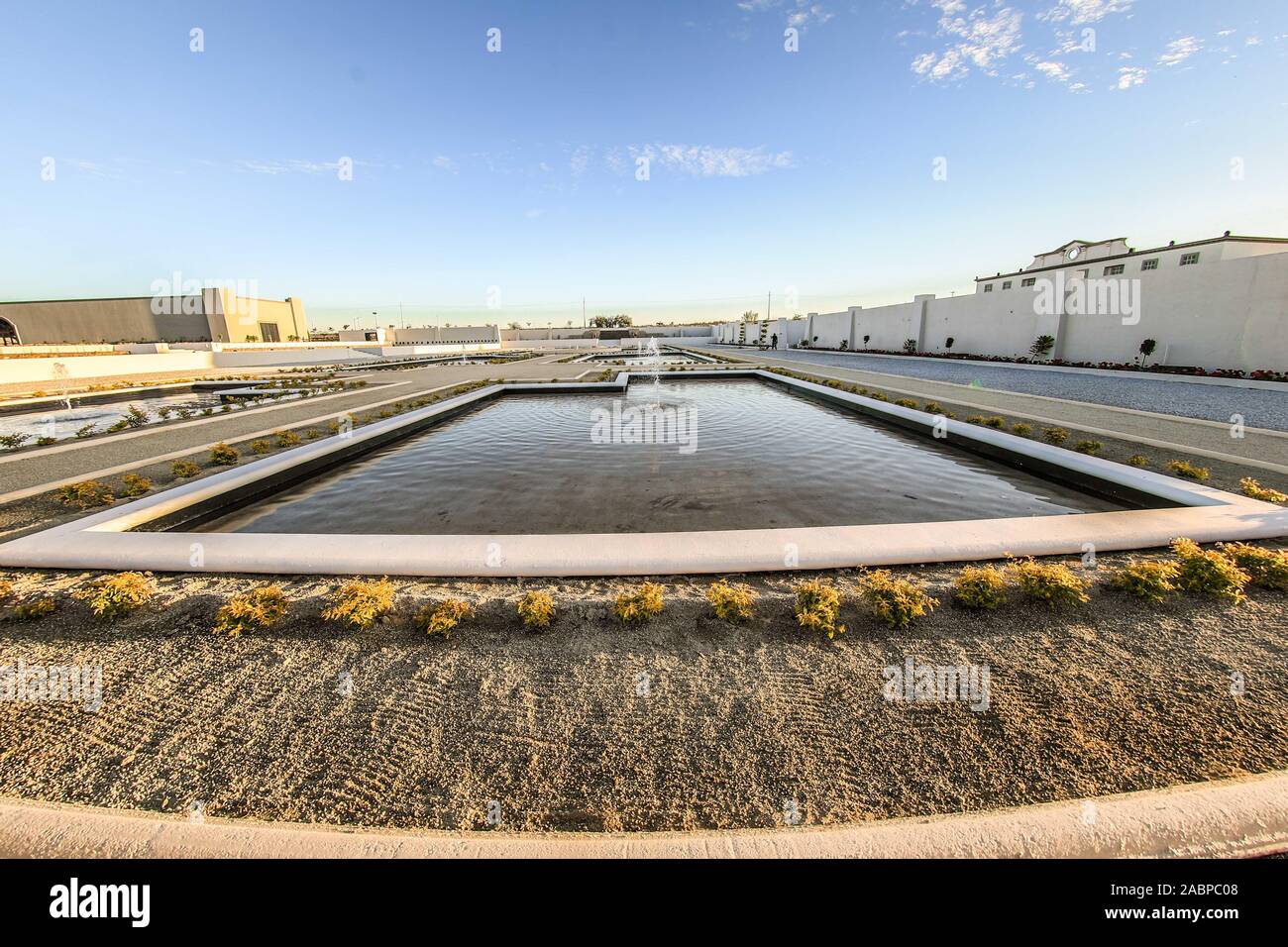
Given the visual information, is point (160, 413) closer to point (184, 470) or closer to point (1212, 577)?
point (184, 470)

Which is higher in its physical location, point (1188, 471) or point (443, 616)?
point (1188, 471)

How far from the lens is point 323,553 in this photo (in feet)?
14.4

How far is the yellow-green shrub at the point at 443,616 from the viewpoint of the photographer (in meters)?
3.37

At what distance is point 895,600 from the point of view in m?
3.53

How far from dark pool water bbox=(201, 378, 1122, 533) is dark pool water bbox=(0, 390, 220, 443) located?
911 centimetres

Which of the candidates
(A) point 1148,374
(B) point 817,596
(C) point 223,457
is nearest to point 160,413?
(C) point 223,457

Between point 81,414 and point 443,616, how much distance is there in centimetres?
1931

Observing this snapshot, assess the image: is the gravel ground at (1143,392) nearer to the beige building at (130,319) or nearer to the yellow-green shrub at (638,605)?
the yellow-green shrub at (638,605)

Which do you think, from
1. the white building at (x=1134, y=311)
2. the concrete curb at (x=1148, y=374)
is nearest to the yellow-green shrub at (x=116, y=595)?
the concrete curb at (x=1148, y=374)

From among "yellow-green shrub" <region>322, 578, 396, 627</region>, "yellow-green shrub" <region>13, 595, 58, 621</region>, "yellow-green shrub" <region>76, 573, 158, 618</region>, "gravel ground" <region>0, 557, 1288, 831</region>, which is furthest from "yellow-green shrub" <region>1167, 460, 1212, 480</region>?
"yellow-green shrub" <region>13, 595, 58, 621</region>

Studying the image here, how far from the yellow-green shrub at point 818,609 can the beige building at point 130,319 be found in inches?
2426

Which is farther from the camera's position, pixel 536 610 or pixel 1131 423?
pixel 1131 423
